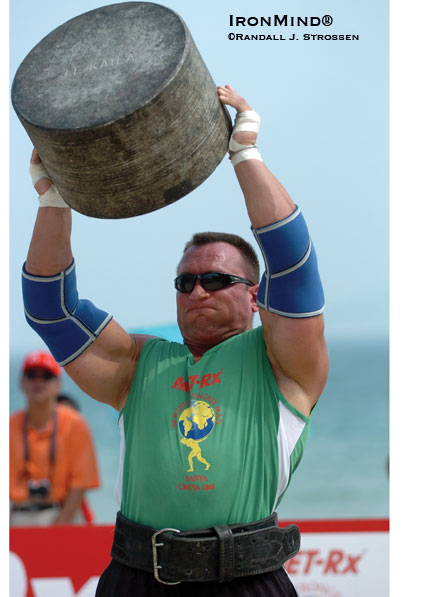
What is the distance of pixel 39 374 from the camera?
5281mm

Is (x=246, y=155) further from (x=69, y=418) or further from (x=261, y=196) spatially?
(x=69, y=418)

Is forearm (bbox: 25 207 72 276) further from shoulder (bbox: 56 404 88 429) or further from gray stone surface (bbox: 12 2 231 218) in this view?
shoulder (bbox: 56 404 88 429)

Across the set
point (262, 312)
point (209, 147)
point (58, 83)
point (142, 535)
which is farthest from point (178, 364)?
point (58, 83)

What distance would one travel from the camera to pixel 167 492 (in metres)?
2.39

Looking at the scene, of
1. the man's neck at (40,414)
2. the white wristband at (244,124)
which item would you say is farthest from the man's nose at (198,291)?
the man's neck at (40,414)

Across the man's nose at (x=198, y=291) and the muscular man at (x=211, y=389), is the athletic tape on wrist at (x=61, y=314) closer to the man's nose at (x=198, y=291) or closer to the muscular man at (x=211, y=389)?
the muscular man at (x=211, y=389)

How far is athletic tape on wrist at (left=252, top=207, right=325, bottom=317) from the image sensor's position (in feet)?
7.55

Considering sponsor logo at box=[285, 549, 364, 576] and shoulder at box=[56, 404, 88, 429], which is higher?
shoulder at box=[56, 404, 88, 429]

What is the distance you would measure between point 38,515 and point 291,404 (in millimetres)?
3075

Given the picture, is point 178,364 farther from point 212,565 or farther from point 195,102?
point 195,102

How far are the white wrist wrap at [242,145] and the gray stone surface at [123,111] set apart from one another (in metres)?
0.03

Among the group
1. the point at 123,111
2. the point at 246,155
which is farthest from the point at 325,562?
the point at 123,111

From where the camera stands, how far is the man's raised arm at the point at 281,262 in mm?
2301

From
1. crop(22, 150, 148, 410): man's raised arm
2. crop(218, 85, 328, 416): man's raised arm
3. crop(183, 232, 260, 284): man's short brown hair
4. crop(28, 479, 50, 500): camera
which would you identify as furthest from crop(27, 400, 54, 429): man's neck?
crop(218, 85, 328, 416): man's raised arm
